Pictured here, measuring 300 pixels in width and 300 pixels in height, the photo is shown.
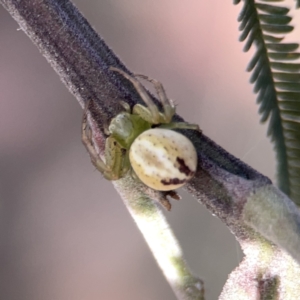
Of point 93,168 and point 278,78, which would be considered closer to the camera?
point 278,78

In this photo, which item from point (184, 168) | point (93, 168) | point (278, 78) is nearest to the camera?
point (184, 168)

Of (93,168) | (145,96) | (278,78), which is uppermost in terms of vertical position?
(145,96)

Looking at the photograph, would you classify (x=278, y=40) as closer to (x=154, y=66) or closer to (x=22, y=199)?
(x=154, y=66)

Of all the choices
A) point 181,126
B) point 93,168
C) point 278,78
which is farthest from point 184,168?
point 93,168

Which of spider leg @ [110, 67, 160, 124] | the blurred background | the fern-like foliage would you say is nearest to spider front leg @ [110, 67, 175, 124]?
spider leg @ [110, 67, 160, 124]

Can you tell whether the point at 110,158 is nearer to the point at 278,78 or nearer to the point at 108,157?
the point at 108,157

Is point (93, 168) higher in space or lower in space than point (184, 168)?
lower
